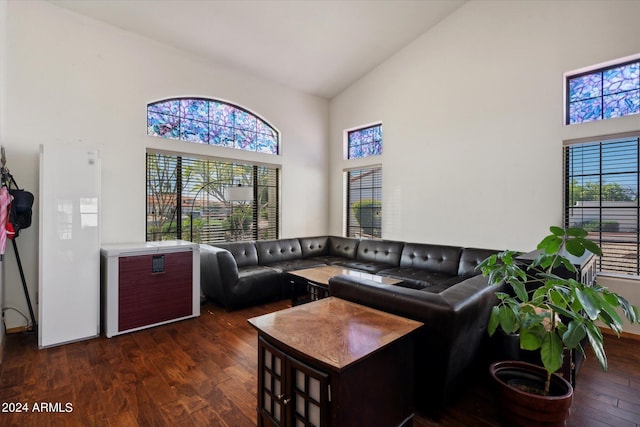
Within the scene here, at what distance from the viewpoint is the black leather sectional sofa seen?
1756 mm

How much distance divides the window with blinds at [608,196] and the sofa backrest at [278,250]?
375 cm

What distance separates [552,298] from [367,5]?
12.7 feet

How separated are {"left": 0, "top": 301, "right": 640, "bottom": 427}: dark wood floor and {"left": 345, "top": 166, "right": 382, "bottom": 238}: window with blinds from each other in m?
3.14

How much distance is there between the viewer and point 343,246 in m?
5.45

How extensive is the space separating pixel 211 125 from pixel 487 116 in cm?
391

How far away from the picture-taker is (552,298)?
1.55m

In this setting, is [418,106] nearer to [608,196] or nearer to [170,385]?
[608,196]

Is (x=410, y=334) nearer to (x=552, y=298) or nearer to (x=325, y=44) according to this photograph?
(x=552, y=298)

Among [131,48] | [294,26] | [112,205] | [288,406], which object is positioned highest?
[294,26]

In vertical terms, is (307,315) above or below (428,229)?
below

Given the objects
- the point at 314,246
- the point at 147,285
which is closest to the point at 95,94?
the point at 147,285

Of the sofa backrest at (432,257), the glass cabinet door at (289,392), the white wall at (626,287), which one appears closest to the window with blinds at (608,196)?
the white wall at (626,287)

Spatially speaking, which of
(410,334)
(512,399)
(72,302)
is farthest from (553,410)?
(72,302)

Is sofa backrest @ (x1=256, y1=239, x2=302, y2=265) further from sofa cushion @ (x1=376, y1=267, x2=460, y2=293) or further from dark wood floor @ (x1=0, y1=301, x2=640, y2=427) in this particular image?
dark wood floor @ (x1=0, y1=301, x2=640, y2=427)
